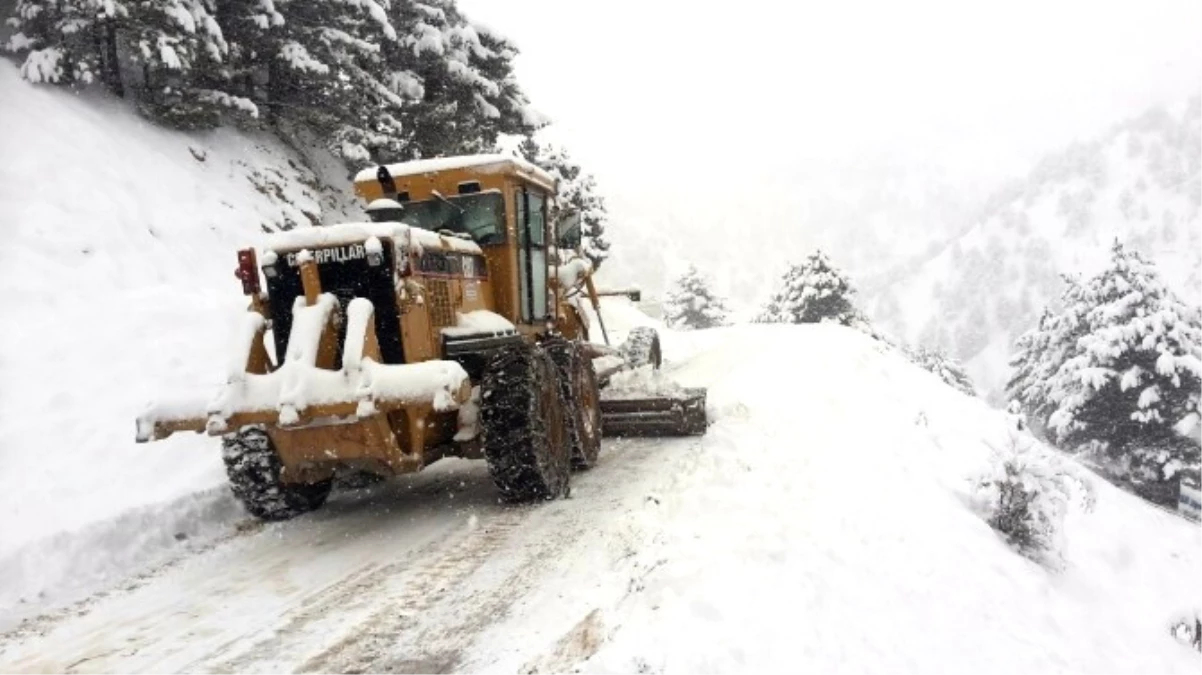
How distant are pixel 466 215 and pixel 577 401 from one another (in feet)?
6.96

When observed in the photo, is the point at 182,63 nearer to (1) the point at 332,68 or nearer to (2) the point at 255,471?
(1) the point at 332,68

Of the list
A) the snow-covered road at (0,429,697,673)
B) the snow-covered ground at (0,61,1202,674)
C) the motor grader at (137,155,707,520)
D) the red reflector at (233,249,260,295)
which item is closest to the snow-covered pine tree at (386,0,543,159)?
the snow-covered ground at (0,61,1202,674)

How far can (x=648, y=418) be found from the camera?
929 centimetres

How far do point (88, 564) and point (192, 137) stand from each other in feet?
37.9

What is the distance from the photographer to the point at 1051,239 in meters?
158

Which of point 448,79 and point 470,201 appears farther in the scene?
point 448,79

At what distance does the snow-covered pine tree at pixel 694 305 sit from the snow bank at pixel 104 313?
38085mm

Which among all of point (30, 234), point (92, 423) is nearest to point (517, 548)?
point (92, 423)

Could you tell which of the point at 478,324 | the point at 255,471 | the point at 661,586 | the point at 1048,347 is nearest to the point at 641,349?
the point at 478,324

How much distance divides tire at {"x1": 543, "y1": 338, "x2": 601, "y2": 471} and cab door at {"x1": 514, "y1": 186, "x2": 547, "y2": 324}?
1.50ft

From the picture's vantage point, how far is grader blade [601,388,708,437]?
9.08 metres

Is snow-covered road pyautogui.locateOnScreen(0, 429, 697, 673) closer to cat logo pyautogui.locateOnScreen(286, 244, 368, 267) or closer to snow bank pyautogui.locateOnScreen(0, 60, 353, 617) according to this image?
snow bank pyautogui.locateOnScreen(0, 60, 353, 617)

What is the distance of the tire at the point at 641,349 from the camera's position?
13039 mm

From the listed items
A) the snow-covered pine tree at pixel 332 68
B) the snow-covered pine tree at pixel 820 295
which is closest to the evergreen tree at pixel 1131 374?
the snow-covered pine tree at pixel 820 295
